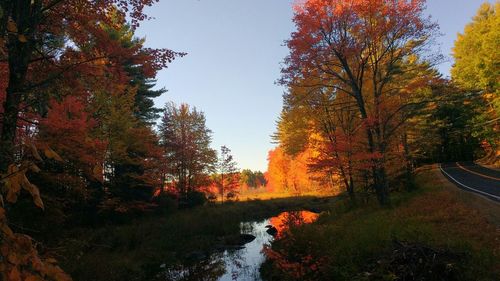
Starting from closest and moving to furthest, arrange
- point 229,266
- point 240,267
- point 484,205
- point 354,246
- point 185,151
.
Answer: point 354,246
point 484,205
point 240,267
point 229,266
point 185,151

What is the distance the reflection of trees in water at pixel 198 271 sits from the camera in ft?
39.7

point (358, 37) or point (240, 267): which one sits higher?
point (358, 37)

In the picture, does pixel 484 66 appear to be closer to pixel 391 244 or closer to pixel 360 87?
pixel 360 87

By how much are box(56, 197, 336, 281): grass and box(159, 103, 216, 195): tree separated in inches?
256

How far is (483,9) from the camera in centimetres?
3850

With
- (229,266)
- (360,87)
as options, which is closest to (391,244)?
(229,266)

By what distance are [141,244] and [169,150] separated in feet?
53.8

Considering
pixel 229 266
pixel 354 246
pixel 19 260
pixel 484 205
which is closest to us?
pixel 19 260

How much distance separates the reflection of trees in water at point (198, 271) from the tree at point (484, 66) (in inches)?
1232

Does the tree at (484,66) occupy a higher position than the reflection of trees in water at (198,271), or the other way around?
the tree at (484,66)

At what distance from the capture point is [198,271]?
13.0 m

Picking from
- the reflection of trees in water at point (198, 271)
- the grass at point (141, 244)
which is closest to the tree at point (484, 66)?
the grass at point (141, 244)

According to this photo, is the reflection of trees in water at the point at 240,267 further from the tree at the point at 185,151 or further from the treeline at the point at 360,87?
the tree at the point at 185,151

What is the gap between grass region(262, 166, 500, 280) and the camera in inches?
306
